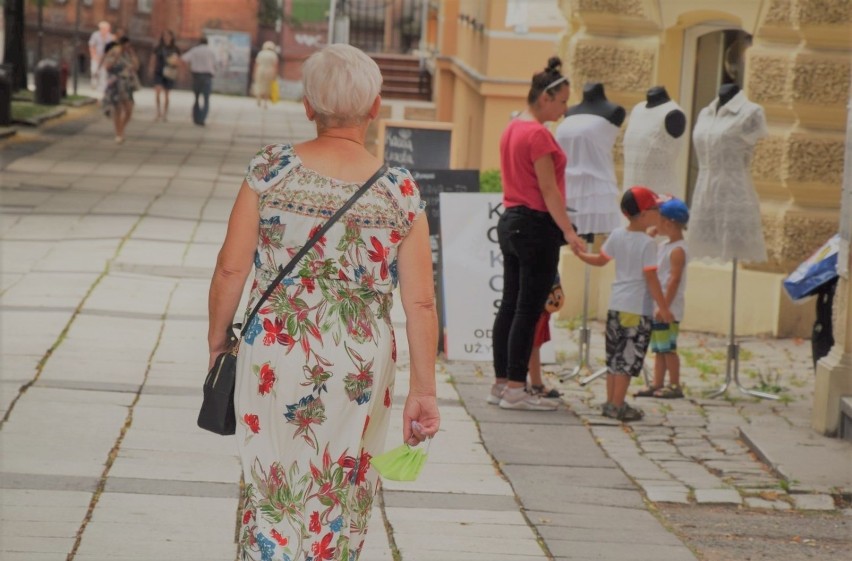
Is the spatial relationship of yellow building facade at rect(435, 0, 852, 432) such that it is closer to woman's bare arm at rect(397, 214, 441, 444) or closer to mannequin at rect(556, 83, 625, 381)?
mannequin at rect(556, 83, 625, 381)

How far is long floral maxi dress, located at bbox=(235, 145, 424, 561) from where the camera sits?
4102 mm

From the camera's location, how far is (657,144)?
31.9 ft

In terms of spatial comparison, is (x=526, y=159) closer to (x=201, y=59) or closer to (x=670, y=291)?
(x=670, y=291)

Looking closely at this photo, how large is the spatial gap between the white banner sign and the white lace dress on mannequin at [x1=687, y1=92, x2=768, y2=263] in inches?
51.7

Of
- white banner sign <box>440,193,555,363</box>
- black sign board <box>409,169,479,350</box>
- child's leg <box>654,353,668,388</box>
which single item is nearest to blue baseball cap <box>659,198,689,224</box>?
child's leg <box>654,353,668,388</box>

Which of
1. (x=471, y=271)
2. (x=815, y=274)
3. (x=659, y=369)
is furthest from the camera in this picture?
(x=471, y=271)

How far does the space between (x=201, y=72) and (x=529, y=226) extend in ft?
77.4

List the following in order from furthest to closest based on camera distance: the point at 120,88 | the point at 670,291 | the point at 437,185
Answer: the point at 120,88
the point at 437,185
the point at 670,291

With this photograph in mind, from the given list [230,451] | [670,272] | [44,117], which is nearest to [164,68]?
[44,117]

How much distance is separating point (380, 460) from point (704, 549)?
2247mm

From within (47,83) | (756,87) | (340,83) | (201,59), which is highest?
(340,83)

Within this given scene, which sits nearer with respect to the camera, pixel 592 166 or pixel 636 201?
pixel 636 201

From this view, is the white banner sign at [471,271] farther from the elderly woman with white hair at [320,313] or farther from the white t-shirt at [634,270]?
the elderly woman with white hair at [320,313]

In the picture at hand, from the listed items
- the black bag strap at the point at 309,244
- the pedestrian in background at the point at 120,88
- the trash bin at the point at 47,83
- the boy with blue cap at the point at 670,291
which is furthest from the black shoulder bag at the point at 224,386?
the trash bin at the point at 47,83
